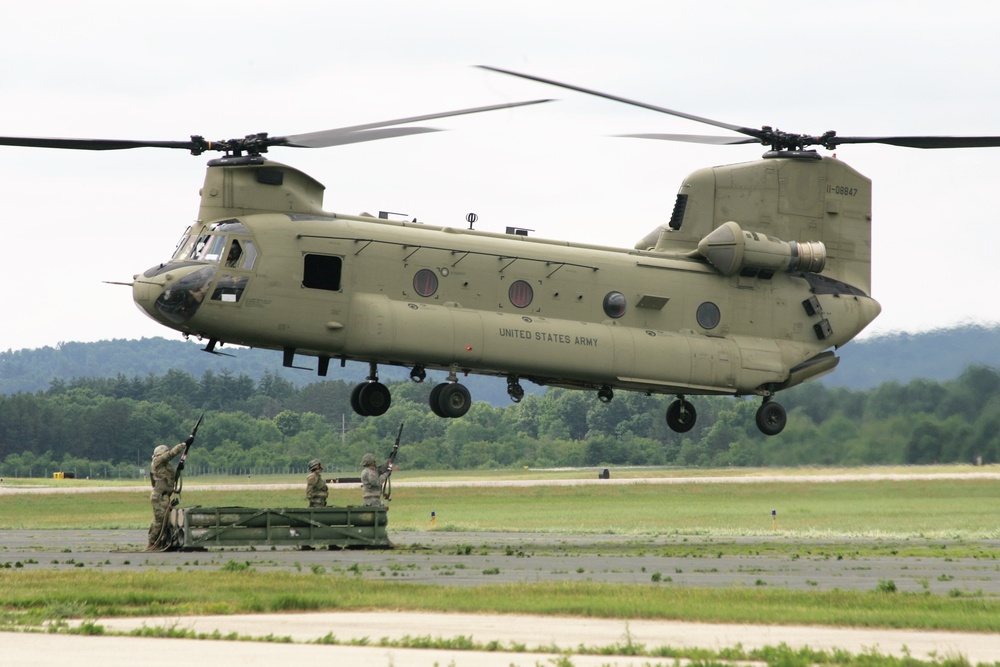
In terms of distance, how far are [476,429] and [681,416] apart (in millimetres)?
62850

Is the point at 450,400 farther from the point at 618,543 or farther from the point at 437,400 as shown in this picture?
the point at 618,543

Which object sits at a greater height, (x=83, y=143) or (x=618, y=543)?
(x=83, y=143)

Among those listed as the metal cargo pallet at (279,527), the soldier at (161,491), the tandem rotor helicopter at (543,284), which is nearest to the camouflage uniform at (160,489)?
the soldier at (161,491)

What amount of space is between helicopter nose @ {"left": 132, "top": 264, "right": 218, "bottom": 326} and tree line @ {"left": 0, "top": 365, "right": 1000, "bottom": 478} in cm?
1757

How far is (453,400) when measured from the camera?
28.5m

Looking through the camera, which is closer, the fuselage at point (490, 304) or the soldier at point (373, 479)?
the fuselage at point (490, 304)

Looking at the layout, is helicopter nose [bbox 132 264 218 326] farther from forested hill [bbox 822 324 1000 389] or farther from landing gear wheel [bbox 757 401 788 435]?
forested hill [bbox 822 324 1000 389]

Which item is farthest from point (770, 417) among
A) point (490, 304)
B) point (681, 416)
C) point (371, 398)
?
point (371, 398)

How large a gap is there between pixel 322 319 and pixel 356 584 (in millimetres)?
8188

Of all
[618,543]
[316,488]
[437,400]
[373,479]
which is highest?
[437,400]

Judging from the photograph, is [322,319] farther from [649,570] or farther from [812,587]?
[812,587]

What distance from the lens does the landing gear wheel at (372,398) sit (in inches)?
1159

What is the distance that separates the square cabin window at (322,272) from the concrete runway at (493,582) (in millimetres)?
5242

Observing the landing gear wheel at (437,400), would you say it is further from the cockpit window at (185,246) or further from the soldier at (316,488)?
the cockpit window at (185,246)
